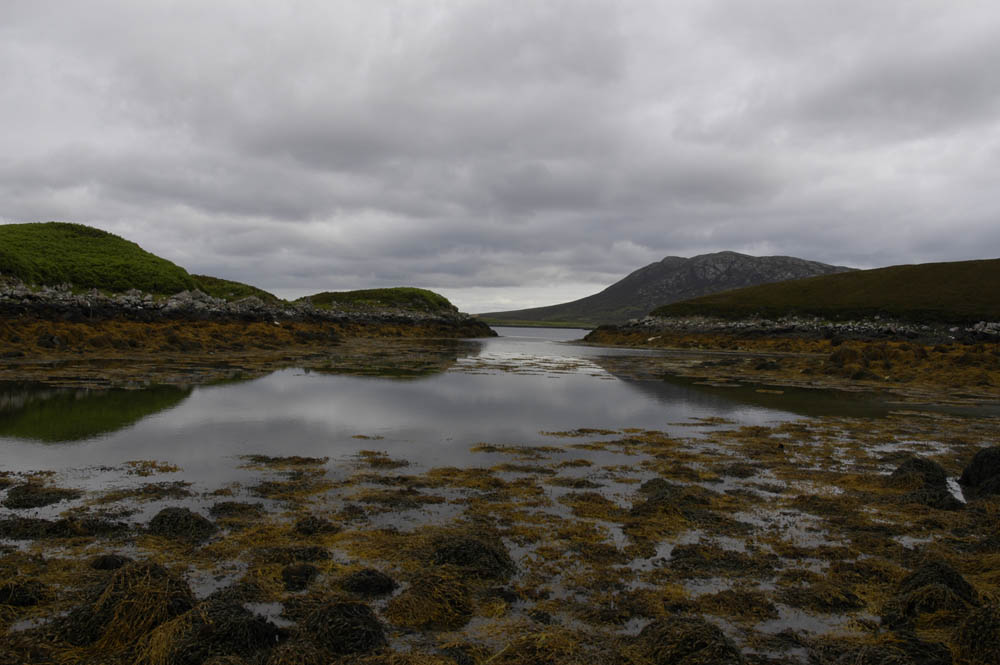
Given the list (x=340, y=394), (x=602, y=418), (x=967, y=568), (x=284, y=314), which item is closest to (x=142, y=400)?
(x=340, y=394)

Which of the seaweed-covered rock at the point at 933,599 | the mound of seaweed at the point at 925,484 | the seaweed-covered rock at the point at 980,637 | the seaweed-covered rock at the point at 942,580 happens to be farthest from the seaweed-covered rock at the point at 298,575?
the mound of seaweed at the point at 925,484

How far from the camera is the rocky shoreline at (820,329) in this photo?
56.9 meters

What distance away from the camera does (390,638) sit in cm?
567

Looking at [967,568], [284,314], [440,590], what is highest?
[284,314]

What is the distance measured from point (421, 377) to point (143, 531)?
24.2 meters

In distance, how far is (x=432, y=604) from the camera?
6191mm

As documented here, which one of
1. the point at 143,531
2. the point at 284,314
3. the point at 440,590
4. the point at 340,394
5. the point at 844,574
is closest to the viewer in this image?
the point at 440,590

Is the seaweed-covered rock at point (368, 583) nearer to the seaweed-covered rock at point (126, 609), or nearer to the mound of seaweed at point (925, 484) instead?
the seaweed-covered rock at point (126, 609)

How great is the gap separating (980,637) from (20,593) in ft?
32.8

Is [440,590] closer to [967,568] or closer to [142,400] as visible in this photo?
[967,568]

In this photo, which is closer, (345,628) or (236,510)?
(345,628)

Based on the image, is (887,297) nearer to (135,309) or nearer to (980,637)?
(980,637)

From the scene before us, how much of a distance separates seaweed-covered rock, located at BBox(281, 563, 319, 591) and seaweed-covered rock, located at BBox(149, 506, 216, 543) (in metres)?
1.87

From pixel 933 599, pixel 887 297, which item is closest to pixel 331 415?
pixel 933 599
